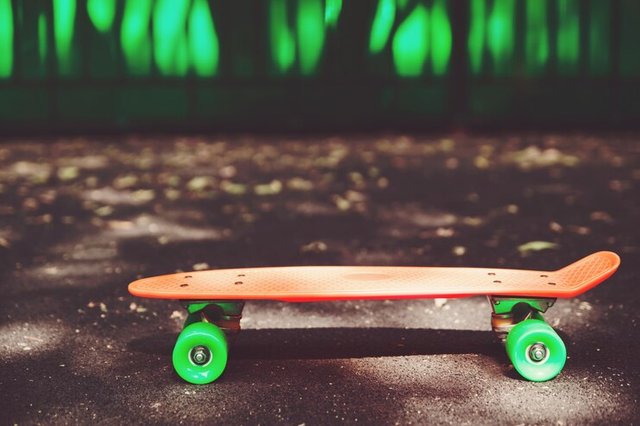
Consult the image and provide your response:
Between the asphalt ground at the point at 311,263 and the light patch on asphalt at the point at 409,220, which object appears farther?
the light patch on asphalt at the point at 409,220

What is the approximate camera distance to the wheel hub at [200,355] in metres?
2.85

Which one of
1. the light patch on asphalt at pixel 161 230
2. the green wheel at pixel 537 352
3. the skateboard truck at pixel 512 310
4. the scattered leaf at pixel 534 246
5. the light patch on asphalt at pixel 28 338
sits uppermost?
the skateboard truck at pixel 512 310

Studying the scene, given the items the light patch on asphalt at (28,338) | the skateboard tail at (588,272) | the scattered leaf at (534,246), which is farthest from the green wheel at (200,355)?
the scattered leaf at (534,246)

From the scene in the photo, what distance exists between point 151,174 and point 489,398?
6.16 metres

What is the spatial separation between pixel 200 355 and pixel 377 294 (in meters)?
0.62

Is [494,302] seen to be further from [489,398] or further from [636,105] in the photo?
[636,105]

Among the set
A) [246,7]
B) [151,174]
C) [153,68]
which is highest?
[246,7]

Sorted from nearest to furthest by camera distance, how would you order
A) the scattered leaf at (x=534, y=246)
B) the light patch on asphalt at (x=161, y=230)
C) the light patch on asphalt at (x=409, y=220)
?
the scattered leaf at (x=534, y=246), the light patch on asphalt at (x=161, y=230), the light patch on asphalt at (x=409, y=220)

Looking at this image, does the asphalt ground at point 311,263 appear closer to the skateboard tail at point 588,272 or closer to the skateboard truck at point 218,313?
the skateboard truck at point 218,313

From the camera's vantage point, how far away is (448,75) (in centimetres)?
1222

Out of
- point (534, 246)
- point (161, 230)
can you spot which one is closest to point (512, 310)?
point (534, 246)

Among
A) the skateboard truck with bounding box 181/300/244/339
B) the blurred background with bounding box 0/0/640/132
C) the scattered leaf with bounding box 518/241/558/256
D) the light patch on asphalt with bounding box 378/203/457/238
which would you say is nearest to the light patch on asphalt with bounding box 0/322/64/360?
the skateboard truck with bounding box 181/300/244/339

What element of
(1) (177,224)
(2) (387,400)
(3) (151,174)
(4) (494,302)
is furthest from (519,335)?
(3) (151,174)

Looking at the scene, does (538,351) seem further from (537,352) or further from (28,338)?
(28,338)
